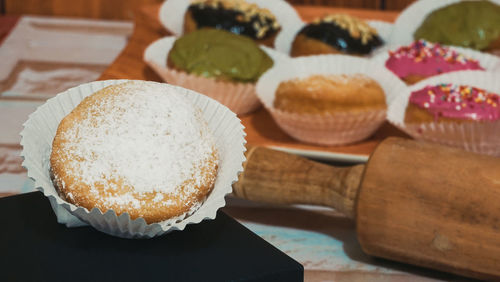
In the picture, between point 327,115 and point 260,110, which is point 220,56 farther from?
point 327,115

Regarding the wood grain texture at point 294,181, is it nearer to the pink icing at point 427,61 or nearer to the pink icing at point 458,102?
the pink icing at point 458,102

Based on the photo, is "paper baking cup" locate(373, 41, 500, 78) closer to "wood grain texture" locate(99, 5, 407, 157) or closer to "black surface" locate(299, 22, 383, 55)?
"black surface" locate(299, 22, 383, 55)

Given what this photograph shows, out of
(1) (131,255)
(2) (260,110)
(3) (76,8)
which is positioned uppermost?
(1) (131,255)

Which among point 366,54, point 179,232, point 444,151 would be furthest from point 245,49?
point 179,232

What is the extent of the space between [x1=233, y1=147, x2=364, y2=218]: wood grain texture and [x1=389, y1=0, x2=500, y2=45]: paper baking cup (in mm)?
929

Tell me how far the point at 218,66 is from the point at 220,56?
0.04m

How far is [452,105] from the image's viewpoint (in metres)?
1.45

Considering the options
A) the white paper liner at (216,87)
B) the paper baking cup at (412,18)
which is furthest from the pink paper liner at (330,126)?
the paper baking cup at (412,18)

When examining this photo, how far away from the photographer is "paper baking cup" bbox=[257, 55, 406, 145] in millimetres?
1516

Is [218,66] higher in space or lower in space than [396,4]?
higher

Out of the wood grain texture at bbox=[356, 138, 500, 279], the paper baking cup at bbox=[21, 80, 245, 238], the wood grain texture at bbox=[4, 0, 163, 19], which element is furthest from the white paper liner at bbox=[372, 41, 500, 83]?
the wood grain texture at bbox=[4, 0, 163, 19]

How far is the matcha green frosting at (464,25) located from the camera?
1.92m

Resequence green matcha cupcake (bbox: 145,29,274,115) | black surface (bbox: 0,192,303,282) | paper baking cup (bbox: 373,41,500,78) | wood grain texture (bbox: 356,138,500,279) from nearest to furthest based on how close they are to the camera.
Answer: black surface (bbox: 0,192,303,282)
wood grain texture (bbox: 356,138,500,279)
green matcha cupcake (bbox: 145,29,274,115)
paper baking cup (bbox: 373,41,500,78)

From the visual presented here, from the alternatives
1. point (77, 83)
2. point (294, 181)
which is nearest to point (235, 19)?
point (77, 83)
